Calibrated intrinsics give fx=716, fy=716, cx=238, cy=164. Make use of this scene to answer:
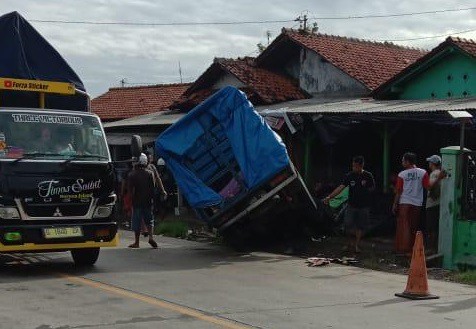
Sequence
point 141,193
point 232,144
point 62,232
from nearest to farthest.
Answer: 1. point 62,232
2. point 232,144
3. point 141,193

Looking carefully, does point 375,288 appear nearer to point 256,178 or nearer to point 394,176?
point 256,178

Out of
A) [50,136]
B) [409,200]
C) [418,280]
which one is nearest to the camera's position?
[418,280]

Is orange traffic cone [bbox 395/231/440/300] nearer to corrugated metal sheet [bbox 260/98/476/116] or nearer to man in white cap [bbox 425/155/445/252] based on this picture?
man in white cap [bbox 425/155/445/252]

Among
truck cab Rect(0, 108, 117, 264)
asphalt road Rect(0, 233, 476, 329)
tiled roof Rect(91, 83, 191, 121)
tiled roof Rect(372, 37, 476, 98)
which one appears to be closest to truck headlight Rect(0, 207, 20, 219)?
truck cab Rect(0, 108, 117, 264)

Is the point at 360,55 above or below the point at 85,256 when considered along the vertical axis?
above

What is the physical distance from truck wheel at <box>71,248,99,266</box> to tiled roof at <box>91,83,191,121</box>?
18.2m

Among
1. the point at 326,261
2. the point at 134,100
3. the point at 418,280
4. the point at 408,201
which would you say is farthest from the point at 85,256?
the point at 134,100

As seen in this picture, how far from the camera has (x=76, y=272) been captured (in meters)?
10.0

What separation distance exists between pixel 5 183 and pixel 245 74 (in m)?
13.3

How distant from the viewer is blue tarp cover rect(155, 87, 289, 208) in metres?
12.0

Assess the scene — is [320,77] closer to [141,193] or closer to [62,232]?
[141,193]

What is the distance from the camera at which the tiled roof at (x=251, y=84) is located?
20422 mm

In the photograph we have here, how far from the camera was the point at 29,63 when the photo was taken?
34.8ft

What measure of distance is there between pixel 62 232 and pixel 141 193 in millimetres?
3545
